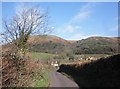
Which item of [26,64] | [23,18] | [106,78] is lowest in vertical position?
[106,78]

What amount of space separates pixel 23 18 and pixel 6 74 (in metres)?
19.9

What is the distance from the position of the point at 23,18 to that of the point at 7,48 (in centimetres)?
1782

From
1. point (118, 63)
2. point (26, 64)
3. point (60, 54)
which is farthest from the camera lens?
point (60, 54)

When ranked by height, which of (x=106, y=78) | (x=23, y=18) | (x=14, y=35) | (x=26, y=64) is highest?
(x=23, y=18)

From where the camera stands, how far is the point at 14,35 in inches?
1160

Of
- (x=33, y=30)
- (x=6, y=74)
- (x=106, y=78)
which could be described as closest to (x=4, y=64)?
(x=6, y=74)

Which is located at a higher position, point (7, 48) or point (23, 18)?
point (23, 18)

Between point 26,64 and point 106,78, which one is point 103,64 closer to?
point 106,78

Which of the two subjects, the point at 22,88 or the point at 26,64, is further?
the point at 26,64

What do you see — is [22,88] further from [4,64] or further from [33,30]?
[33,30]

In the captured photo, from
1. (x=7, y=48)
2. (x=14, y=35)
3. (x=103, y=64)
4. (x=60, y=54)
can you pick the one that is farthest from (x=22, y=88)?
(x=60, y=54)

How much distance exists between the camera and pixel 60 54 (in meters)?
142

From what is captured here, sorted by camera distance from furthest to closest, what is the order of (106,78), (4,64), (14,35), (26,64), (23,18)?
(23,18) < (14,35) < (106,78) < (26,64) < (4,64)

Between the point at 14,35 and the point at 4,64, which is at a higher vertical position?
the point at 14,35
